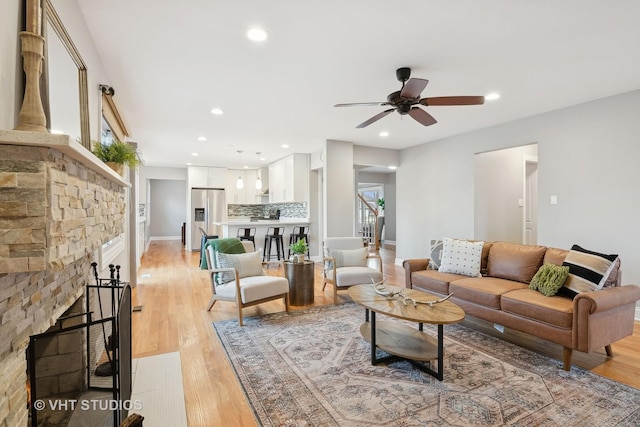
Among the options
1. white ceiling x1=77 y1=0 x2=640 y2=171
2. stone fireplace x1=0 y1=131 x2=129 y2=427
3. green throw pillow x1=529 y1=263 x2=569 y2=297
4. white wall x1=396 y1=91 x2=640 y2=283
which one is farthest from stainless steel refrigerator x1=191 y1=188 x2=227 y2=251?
stone fireplace x1=0 y1=131 x2=129 y2=427

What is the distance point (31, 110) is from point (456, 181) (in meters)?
5.72

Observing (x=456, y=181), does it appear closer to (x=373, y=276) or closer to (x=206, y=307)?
(x=373, y=276)

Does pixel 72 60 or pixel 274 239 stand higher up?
pixel 72 60

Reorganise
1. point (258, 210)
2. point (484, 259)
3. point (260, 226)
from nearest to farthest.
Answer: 1. point (484, 259)
2. point (260, 226)
3. point (258, 210)

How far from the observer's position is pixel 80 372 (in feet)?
5.53

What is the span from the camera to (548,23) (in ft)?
7.38

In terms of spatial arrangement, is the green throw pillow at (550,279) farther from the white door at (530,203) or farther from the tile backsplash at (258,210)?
the tile backsplash at (258,210)

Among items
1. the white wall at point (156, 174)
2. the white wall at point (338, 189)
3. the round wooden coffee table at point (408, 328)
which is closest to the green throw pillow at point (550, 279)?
the round wooden coffee table at point (408, 328)

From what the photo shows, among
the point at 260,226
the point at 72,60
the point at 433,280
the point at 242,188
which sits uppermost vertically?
the point at 72,60

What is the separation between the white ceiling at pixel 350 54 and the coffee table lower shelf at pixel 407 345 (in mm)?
2199

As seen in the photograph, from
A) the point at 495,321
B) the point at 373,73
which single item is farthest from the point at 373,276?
the point at 373,73

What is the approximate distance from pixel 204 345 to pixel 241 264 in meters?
1.06

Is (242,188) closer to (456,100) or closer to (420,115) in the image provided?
(420,115)

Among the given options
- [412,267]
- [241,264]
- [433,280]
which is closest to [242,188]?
[241,264]
